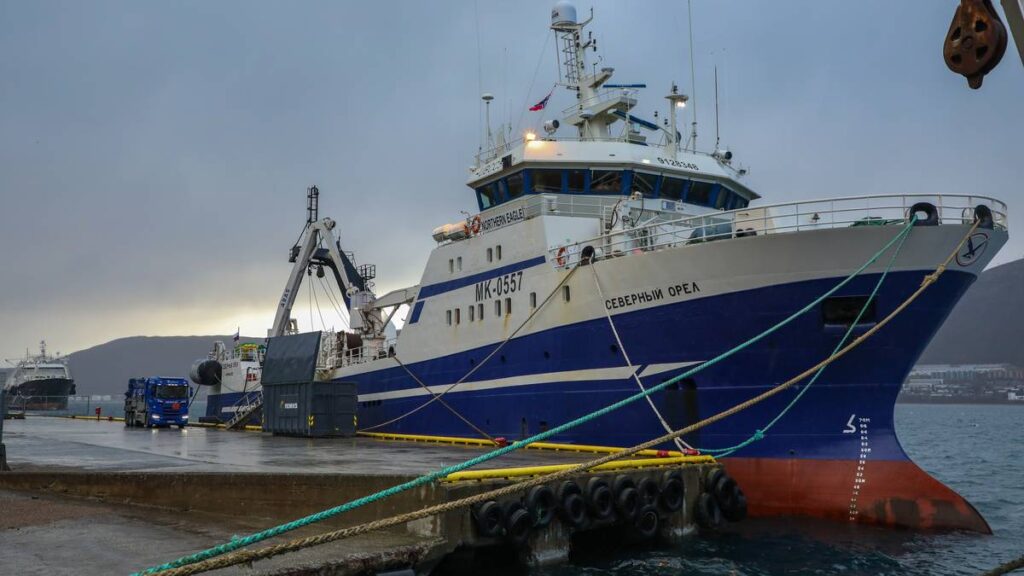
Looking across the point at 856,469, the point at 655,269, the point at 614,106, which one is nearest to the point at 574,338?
the point at 655,269

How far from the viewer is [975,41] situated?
5582 mm

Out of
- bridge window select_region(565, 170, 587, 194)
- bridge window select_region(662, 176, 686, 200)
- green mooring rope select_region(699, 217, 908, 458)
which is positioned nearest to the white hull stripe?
green mooring rope select_region(699, 217, 908, 458)

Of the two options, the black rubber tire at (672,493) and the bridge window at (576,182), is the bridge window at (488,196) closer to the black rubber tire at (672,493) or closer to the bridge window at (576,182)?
the bridge window at (576,182)

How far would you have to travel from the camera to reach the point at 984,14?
557 centimetres

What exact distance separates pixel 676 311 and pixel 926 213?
4.85 meters

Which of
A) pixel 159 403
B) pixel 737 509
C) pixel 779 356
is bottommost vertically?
pixel 737 509

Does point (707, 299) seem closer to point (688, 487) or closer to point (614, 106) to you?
point (688, 487)

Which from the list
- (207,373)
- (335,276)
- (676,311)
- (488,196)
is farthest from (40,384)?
(676,311)

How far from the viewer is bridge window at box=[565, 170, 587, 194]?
20703mm

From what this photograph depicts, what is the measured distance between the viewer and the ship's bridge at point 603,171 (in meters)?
20.5

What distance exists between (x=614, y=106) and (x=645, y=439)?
1032 centimetres

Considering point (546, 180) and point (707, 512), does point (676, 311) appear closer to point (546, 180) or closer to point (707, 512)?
point (707, 512)

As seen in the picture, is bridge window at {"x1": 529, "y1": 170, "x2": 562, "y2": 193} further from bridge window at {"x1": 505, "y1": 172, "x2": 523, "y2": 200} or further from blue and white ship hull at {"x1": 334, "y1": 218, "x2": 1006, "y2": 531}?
blue and white ship hull at {"x1": 334, "y1": 218, "x2": 1006, "y2": 531}

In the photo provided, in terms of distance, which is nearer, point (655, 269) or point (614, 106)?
point (655, 269)
